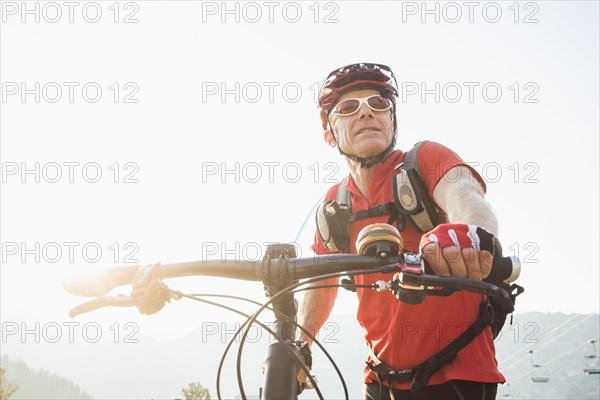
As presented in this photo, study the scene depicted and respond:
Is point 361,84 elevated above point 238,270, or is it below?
above

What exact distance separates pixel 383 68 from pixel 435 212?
1959 mm

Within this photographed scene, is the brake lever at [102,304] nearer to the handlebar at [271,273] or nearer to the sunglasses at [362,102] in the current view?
the handlebar at [271,273]

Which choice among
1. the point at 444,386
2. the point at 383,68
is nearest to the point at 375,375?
the point at 444,386

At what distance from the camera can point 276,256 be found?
2.10 metres

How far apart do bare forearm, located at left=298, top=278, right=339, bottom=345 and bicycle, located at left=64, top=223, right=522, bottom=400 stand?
77.8 inches

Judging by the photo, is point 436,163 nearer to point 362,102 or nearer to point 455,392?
point 362,102

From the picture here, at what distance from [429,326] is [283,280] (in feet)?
6.08

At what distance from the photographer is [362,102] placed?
165 inches

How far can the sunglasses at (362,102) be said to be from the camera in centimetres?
418

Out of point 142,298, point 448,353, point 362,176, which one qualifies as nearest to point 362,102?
point 362,176

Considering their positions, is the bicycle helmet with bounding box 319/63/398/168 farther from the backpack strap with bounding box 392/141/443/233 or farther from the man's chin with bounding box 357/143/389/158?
the backpack strap with bounding box 392/141/443/233

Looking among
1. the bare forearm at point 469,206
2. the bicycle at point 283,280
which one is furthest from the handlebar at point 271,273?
the bare forearm at point 469,206

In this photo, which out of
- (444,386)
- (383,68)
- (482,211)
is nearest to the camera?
(482,211)

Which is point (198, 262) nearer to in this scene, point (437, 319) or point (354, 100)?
point (437, 319)
